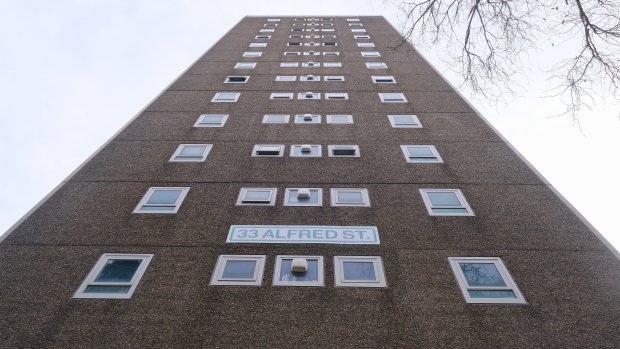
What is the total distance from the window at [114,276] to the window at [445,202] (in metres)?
7.11

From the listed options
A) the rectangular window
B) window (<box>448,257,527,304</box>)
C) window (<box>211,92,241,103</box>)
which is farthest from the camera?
window (<box>211,92,241,103</box>)

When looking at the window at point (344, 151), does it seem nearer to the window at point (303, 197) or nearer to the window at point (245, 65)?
the window at point (303, 197)

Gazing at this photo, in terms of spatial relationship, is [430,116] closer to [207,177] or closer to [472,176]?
[472,176]

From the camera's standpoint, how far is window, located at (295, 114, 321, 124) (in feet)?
52.2

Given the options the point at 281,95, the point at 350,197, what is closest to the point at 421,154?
the point at 350,197

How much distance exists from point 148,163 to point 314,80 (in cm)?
975

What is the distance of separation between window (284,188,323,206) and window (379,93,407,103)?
740 cm

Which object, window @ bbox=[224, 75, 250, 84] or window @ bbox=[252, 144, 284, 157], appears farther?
window @ bbox=[224, 75, 250, 84]

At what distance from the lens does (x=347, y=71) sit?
21.5 metres

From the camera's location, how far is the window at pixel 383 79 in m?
19.6

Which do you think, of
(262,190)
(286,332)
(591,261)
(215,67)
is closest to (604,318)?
(591,261)

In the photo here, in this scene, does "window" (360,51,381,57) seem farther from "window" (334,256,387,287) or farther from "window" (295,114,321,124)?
"window" (334,256,387,287)

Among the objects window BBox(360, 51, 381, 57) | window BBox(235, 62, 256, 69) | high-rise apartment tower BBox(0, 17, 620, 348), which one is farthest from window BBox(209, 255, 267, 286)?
window BBox(360, 51, 381, 57)

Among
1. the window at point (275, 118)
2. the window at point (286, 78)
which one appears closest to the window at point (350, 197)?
the window at point (275, 118)
